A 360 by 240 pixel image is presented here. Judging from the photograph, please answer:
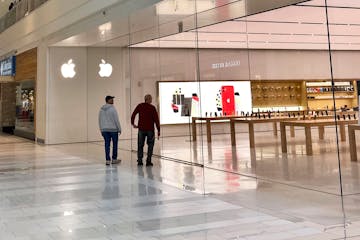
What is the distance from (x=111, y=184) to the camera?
6.88 metres

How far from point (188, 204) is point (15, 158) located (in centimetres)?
744

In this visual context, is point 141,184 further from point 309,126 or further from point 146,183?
point 309,126

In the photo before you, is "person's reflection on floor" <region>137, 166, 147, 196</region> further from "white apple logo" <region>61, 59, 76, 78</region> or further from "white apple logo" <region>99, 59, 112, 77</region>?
"white apple logo" <region>61, 59, 76, 78</region>

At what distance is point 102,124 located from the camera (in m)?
9.37

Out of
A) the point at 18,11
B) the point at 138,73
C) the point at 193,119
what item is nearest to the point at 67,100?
the point at 138,73

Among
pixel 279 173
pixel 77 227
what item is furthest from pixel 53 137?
pixel 77 227

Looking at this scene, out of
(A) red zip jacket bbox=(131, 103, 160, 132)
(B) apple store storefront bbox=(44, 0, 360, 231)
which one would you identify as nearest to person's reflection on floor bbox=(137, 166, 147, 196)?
(B) apple store storefront bbox=(44, 0, 360, 231)

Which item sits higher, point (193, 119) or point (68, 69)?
point (68, 69)

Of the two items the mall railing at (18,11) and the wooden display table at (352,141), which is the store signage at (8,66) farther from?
the wooden display table at (352,141)

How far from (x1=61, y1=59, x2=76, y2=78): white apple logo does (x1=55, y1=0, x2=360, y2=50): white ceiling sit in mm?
909

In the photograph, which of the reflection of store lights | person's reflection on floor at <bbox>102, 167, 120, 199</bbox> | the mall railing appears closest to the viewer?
person's reflection on floor at <bbox>102, 167, 120, 199</bbox>

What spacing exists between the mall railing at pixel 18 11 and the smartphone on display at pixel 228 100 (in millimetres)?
7735

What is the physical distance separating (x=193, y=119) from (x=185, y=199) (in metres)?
6.11

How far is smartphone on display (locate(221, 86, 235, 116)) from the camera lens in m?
12.2
